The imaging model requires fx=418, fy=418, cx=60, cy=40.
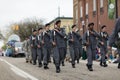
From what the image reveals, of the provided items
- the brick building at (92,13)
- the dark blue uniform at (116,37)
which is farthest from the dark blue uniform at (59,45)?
the brick building at (92,13)

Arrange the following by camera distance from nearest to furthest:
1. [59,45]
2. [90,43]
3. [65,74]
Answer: [65,74] < [59,45] < [90,43]

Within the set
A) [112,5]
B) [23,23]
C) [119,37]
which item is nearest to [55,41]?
[119,37]

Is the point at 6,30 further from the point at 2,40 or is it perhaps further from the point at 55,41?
the point at 55,41

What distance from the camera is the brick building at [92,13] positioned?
153ft

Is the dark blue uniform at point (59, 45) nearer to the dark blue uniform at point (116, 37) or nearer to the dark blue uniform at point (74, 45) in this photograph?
the dark blue uniform at point (74, 45)

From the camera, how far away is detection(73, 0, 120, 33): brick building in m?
46.7

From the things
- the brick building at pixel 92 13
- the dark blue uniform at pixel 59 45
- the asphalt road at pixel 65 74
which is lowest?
the asphalt road at pixel 65 74

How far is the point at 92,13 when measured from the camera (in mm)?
53406

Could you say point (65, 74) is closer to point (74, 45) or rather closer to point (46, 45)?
point (46, 45)

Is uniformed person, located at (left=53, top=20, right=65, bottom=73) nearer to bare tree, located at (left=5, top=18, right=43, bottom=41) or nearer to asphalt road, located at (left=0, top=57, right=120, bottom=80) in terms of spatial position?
asphalt road, located at (left=0, top=57, right=120, bottom=80)

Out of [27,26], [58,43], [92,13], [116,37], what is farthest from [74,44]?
[27,26]

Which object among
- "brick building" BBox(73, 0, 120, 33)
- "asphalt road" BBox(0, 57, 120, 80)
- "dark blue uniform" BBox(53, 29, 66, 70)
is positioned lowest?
"asphalt road" BBox(0, 57, 120, 80)

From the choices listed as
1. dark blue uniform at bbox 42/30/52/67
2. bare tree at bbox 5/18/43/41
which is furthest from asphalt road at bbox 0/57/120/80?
bare tree at bbox 5/18/43/41

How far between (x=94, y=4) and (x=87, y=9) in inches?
140
